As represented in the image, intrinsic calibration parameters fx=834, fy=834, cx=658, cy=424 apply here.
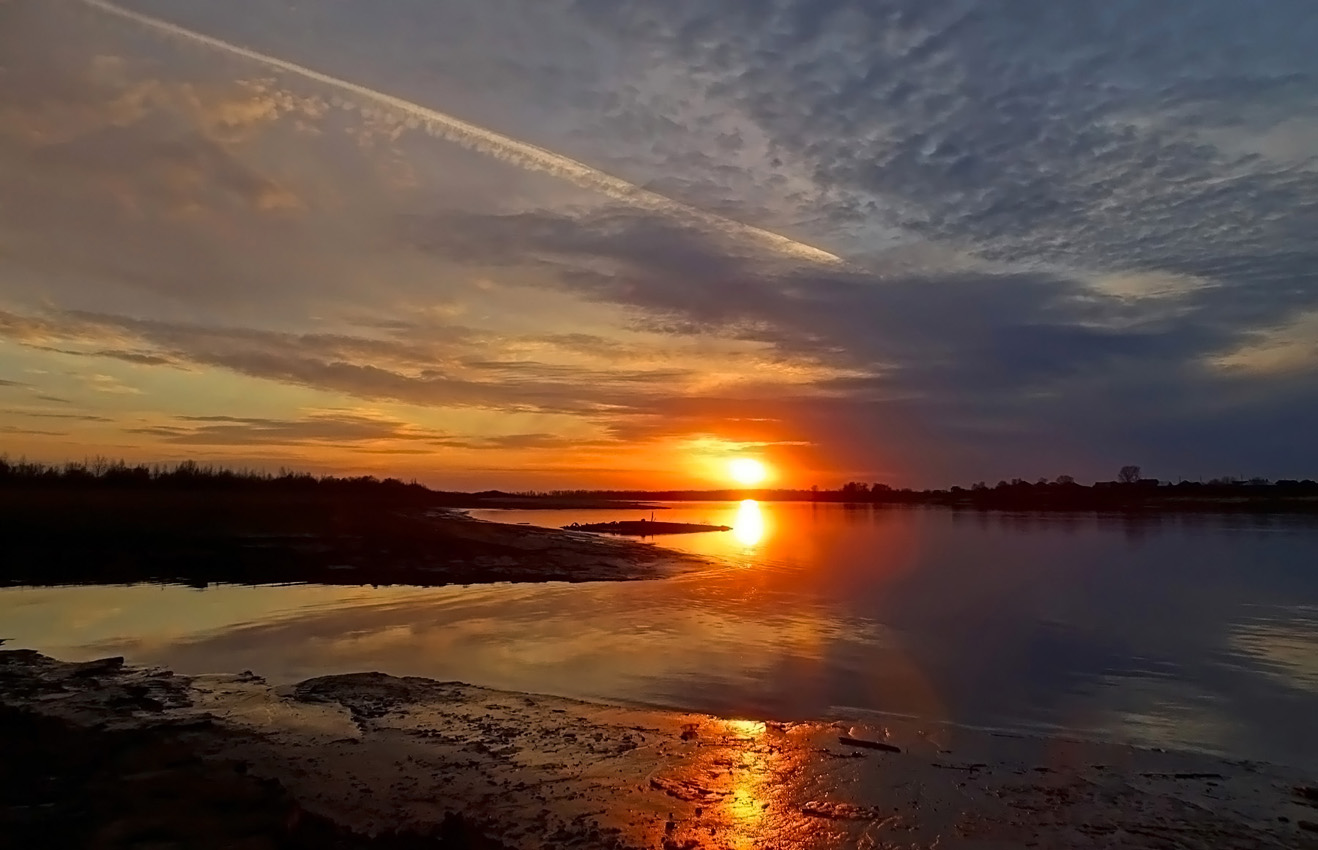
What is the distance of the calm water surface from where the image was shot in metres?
16.3

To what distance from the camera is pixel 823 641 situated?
22.6 m

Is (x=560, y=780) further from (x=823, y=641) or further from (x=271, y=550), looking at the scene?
(x=271, y=550)

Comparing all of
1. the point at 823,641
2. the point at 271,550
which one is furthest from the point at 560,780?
the point at 271,550

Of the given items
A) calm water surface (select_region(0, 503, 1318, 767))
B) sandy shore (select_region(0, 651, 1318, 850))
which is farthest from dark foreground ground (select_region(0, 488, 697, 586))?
sandy shore (select_region(0, 651, 1318, 850))

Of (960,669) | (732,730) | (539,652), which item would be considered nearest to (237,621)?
(539,652)

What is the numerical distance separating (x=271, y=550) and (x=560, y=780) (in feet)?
102

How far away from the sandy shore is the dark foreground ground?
19.5 m

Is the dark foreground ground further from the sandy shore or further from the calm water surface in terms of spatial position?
the sandy shore

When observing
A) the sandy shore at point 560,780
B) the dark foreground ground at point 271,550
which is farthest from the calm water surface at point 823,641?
the dark foreground ground at point 271,550

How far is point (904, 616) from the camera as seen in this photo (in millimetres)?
27469

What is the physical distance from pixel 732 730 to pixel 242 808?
7.56 m

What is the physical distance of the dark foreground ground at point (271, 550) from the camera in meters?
32.9

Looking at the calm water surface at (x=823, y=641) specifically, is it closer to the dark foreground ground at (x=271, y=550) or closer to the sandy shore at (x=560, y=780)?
the sandy shore at (x=560, y=780)

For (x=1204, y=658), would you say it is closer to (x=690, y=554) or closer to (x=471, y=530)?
(x=690, y=554)
